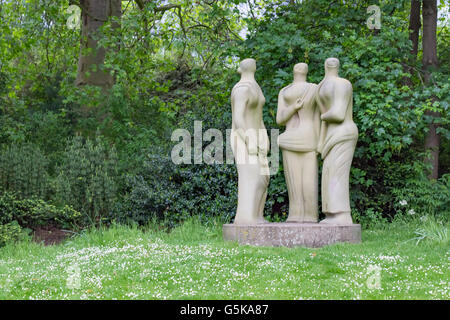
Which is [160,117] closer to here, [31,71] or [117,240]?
[31,71]

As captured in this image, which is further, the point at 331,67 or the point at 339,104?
the point at 331,67

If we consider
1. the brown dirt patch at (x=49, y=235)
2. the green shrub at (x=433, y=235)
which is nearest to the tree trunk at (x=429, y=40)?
the green shrub at (x=433, y=235)

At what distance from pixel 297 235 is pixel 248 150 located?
1615 millimetres

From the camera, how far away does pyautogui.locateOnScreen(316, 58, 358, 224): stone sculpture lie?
8.98 meters

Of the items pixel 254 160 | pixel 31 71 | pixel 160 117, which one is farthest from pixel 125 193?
pixel 31 71

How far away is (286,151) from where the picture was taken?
31.3 ft

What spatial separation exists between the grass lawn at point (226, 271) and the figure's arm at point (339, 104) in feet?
6.65

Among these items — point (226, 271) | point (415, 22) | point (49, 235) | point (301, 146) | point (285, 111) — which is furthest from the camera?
point (415, 22)

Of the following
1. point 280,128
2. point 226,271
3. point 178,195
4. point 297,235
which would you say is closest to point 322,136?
point 297,235

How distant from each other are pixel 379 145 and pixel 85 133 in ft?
25.2

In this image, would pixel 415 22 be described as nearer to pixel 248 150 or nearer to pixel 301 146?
pixel 301 146

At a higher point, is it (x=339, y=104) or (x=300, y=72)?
(x=300, y=72)

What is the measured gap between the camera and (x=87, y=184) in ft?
40.1

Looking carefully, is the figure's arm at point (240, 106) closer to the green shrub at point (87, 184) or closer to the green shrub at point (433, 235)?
the green shrub at point (433, 235)
